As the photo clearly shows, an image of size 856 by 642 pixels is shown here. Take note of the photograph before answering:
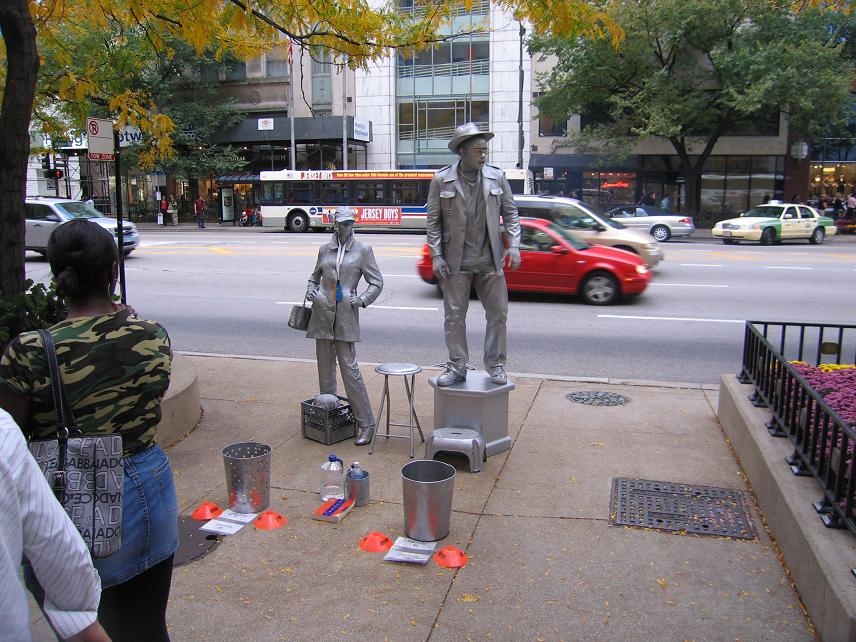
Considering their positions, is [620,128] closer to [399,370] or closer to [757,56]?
[757,56]

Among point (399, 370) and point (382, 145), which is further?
point (382, 145)

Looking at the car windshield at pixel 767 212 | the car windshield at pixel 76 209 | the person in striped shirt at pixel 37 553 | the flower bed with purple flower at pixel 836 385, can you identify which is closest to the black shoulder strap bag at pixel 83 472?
the person in striped shirt at pixel 37 553

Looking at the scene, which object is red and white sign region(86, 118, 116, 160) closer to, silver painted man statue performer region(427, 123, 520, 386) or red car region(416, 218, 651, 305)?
silver painted man statue performer region(427, 123, 520, 386)

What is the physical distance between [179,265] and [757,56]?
23.8 metres

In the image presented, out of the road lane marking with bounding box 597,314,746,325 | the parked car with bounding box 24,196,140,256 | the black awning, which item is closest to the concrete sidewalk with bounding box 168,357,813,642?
the road lane marking with bounding box 597,314,746,325

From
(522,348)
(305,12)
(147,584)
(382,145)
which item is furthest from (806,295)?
(382,145)

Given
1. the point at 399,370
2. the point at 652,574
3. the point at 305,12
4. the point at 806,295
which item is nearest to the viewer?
the point at 652,574

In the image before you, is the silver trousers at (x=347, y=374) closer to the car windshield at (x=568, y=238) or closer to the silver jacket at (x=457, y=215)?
the silver jacket at (x=457, y=215)

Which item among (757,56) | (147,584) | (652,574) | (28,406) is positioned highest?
(757,56)

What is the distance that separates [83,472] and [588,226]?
14.6 meters

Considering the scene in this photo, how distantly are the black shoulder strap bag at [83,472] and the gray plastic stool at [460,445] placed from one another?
3.42m

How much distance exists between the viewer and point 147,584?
269 centimetres

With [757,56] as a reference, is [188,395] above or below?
below

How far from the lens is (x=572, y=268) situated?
1348 cm
